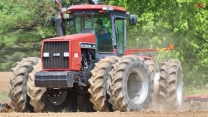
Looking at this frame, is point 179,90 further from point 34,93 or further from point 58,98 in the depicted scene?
point 34,93

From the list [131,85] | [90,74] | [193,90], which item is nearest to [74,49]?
[90,74]

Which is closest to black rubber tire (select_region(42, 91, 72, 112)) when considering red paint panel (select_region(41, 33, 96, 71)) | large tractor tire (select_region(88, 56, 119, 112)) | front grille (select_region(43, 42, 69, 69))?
front grille (select_region(43, 42, 69, 69))

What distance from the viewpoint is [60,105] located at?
51.3 ft

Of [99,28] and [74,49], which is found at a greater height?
[99,28]

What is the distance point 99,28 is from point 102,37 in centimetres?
24

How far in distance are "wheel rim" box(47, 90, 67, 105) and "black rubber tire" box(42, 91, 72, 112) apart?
0.08 meters

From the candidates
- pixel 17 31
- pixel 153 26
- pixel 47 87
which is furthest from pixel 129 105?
pixel 17 31

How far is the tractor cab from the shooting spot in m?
15.5

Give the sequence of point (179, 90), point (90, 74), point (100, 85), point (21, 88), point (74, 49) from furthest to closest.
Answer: point (179, 90) → point (21, 88) → point (90, 74) → point (74, 49) → point (100, 85)

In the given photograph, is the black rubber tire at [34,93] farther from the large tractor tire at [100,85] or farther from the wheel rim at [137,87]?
the wheel rim at [137,87]

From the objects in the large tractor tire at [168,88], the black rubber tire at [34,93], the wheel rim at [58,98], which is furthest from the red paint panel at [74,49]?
the large tractor tire at [168,88]

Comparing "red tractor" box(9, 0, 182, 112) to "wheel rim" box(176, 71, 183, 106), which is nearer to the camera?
"red tractor" box(9, 0, 182, 112)

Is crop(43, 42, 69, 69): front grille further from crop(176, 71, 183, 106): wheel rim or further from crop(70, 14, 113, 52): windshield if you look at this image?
crop(176, 71, 183, 106): wheel rim

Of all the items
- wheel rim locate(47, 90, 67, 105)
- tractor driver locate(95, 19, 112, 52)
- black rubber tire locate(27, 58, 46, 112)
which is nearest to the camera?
black rubber tire locate(27, 58, 46, 112)
